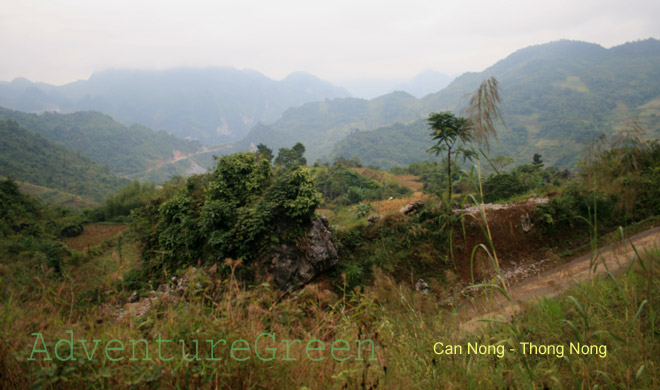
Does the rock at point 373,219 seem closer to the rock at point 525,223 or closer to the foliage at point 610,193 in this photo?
the rock at point 525,223

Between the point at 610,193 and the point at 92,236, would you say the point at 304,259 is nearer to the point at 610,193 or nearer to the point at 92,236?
the point at 610,193

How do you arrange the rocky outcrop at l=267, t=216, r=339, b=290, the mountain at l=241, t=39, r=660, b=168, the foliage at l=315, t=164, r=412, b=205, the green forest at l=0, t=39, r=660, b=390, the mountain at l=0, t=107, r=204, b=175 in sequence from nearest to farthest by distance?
the green forest at l=0, t=39, r=660, b=390
the rocky outcrop at l=267, t=216, r=339, b=290
the foliage at l=315, t=164, r=412, b=205
the mountain at l=241, t=39, r=660, b=168
the mountain at l=0, t=107, r=204, b=175

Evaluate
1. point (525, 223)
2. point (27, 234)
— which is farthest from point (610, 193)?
point (27, 234)

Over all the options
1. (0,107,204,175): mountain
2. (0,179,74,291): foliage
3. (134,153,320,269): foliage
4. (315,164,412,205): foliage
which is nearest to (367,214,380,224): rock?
(134,153,320,269): foliage

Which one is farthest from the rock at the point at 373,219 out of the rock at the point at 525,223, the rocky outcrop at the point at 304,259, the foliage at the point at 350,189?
the foliage at the point at 350,189

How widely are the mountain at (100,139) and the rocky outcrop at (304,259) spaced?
110634 mm

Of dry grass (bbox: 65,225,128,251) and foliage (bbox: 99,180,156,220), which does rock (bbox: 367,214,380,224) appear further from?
foliage (bbox: 99,180,156,220)

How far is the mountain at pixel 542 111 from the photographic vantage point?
77.8 m

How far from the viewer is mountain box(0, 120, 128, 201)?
5425 cm

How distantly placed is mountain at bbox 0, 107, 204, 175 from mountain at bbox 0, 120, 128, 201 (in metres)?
31.2

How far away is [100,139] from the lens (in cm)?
10481

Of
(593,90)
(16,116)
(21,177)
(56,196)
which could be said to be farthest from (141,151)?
(593,90)

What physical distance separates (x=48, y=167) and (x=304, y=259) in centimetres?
7767

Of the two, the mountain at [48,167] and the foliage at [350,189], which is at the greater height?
the mountain at [48,167]
